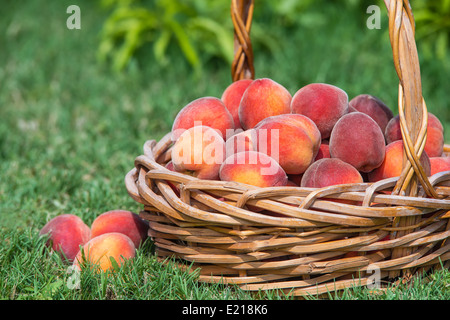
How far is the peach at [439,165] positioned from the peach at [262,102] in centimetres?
41

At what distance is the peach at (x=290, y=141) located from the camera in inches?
49.4

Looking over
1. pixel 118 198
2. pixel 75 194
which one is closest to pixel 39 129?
pixel 75 194

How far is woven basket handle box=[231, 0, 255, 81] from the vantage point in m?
1.55

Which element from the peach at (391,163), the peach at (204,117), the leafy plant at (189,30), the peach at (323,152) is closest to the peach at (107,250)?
the peach at (204,117)

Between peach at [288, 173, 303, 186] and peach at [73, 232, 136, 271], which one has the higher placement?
peach at [288, 173, 303, 186]

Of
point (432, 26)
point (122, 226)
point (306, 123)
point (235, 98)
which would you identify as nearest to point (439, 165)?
point (306, 123)

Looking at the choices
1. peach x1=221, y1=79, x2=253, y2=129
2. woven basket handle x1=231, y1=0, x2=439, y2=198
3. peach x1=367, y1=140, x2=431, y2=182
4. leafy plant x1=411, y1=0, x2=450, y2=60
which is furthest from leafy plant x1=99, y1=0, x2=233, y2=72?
woven basket handle x1=231, y1=0, x2=439, y2=198

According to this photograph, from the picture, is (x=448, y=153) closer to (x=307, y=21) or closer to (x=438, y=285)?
(x=438, y=285)

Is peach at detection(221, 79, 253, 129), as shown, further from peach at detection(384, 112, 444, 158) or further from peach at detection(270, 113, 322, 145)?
peach at detection(384, 112, 444, 158)

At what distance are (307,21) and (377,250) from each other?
8.32ft

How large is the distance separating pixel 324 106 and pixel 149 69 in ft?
6.72

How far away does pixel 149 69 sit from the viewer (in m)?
3.24

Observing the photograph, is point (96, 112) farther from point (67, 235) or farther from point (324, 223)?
point (324, 223)

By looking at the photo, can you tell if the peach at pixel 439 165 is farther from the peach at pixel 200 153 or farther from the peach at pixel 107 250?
the peach at pixel 107 250
